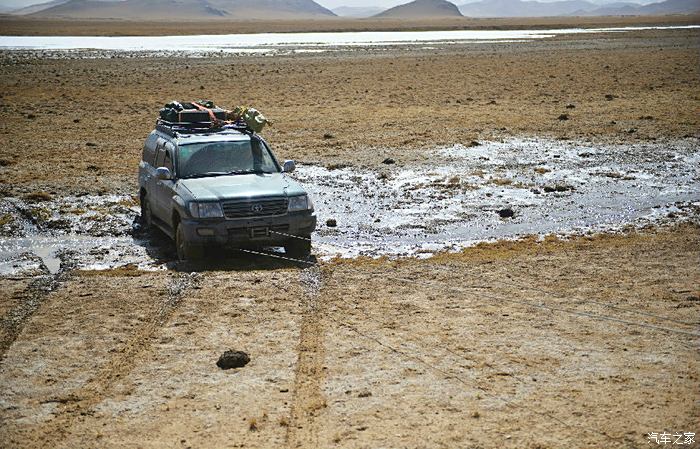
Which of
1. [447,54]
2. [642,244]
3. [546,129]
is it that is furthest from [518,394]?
[447,54]

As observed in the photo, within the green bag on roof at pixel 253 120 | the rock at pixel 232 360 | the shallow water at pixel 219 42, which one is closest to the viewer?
the rock at pixel 232 360

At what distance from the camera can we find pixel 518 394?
714 cm

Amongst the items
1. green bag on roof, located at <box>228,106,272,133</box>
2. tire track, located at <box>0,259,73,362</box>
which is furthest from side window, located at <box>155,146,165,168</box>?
tire track, located at <box>0,259,73,362</box>

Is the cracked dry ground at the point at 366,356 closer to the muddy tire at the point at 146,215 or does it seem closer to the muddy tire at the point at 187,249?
the muddy tire at the point at 187,249

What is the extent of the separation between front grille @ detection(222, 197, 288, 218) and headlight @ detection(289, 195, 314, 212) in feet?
0.42

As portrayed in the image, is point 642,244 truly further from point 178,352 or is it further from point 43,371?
point 43,371

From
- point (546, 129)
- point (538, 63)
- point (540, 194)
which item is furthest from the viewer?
point (538, 63)

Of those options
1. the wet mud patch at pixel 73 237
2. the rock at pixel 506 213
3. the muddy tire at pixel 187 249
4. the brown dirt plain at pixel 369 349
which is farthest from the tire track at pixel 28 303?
the rock at pixel 506 213

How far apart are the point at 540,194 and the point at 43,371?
10200 millimetres

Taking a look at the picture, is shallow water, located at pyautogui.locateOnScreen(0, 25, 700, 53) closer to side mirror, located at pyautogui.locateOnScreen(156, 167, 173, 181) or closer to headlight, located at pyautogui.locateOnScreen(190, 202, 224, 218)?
side mirror, located at pyautogui.locateOnScreen(156, 167, 173, 181)

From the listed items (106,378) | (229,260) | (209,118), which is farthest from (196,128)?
(106,378)

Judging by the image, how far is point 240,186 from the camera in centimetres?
1179

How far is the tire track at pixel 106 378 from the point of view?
675cm

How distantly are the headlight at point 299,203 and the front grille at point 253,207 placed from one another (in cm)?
13
